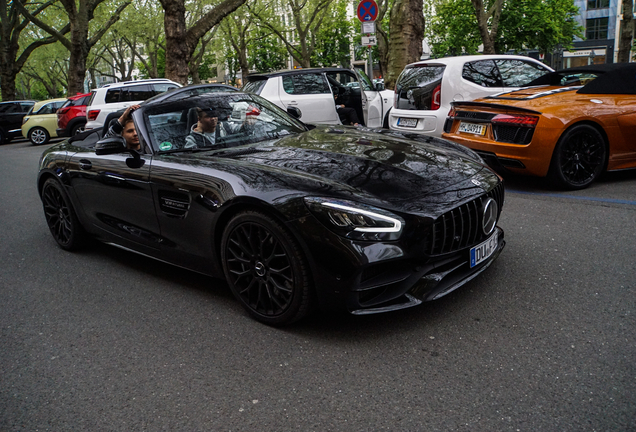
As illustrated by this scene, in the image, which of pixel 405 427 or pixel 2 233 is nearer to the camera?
pixel 405 427

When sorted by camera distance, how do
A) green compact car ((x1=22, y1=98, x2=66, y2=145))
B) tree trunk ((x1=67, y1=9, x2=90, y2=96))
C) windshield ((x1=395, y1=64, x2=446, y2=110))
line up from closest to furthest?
windshield ((x1=395, y1=64, x2=446, y2=110)) < green compact car ((x1=22, y1=98, x2=66, y2=145)) < tree trunk ((x1=67, y1=9, x2=90, y2=96))

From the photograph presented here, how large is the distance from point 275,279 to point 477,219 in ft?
3.98

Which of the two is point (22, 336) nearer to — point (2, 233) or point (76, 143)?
point (76, 143)

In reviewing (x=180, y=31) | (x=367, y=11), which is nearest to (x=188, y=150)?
(x=367, y=11)

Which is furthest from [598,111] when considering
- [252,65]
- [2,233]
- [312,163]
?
[252,65]

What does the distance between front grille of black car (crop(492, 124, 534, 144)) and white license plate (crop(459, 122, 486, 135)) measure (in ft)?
0.52

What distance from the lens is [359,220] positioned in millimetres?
2922

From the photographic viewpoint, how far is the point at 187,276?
444 cm

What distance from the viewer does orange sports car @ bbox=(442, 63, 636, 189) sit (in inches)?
241

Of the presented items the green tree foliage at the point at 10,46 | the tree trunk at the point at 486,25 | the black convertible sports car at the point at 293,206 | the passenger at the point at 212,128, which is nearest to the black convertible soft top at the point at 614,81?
the black convertible sports car at the point at 293,206

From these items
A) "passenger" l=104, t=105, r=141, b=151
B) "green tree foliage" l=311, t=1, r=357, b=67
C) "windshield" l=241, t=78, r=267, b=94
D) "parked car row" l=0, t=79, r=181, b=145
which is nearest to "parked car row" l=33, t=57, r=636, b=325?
"passenger" l=104, t=105, r=141, b=151

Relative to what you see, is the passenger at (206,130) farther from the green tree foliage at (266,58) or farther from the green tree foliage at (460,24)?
the green tree foliage at (266,58)

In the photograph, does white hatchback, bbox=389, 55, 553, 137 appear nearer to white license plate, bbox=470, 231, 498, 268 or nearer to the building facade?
white license plate, bbox=470, 231, 498, 268

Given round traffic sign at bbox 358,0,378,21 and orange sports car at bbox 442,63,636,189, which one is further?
round traffic sign at bbox 358,0,378,21
